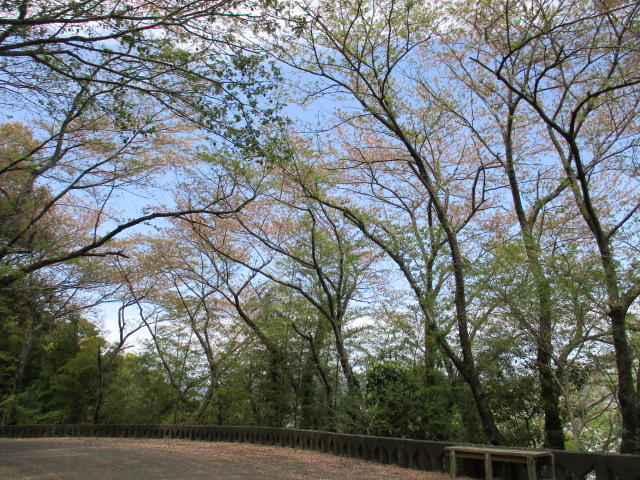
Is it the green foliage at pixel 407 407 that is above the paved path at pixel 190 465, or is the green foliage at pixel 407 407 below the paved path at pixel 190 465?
above

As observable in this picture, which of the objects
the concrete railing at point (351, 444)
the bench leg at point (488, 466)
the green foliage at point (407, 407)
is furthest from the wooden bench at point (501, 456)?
the green foliage at point (407, 407)

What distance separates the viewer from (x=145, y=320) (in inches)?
639

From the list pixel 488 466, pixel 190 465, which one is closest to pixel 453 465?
pixel 488 466

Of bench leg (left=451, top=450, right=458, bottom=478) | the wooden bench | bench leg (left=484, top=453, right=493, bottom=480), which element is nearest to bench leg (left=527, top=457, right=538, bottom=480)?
the wooden bench

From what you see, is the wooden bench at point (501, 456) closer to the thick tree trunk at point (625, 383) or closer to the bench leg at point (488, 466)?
the bench leg at point (488, 466)

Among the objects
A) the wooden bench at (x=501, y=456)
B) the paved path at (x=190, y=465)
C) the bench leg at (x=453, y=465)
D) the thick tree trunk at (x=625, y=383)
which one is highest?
the thick tree trunk at (x=625, y=383)

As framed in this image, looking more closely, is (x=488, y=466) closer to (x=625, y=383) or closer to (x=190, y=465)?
(x=625, y=383)

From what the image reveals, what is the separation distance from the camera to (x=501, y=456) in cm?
475

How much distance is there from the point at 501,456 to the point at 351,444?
3.08 m

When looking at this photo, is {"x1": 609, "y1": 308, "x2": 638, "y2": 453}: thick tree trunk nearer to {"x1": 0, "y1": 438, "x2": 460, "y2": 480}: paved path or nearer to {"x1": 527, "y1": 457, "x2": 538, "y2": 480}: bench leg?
{"x1": 527, "y1": 457, "x2": 538, "y2": 480}: bench leg

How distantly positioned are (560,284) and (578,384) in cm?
221

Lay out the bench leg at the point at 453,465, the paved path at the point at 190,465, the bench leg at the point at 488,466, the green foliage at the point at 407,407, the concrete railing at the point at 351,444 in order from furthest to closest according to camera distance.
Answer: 1. the green foliage at the point at 407,407
2. the paved path at the point at 190,465
3. the bench leg at the point at 453,465
4. the bench leg at the point at 488,466
5. the concrete railing at the point at 351,444

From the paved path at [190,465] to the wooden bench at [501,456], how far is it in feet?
1.13

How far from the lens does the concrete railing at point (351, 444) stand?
14.3 ft
